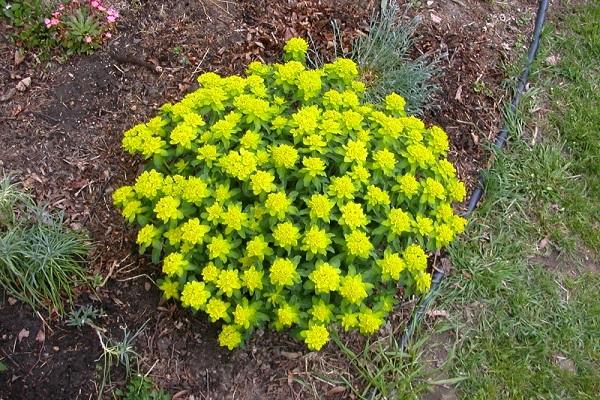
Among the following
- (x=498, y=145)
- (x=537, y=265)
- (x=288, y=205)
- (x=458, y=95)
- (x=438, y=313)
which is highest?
(x=288, y=205)

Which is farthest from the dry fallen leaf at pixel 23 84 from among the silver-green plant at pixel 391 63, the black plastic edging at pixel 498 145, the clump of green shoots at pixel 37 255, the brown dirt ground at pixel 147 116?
the black plastic edging at pixel 498 145

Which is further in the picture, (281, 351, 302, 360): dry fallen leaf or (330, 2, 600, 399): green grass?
(330, 2, 600, 399): green grass

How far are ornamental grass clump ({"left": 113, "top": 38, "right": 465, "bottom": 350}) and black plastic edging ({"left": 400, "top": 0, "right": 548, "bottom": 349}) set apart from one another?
0.42 meters

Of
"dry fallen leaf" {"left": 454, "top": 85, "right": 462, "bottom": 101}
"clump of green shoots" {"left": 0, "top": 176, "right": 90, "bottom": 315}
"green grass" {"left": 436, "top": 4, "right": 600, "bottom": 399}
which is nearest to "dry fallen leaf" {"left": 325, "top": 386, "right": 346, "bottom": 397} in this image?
"green grass" {"left": 436, "top": 4, "right": 600, "bottom": 399}

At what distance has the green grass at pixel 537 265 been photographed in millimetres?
3072

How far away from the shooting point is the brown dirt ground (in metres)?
2.73

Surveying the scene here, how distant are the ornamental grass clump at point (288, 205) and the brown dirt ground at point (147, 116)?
273mm

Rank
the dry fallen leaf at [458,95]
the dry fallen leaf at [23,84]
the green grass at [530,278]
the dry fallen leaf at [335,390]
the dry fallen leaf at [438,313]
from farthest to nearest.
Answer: the dry fallen leaf at [458,95], the dry fallen leaf at [23,84], the dry fallen leaf at [438,313], the green grass at [530,278], the dry fallen leaf at [335,390]

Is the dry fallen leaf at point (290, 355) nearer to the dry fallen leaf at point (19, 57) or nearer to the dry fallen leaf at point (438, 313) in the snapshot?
the dry fallen leaf at point (438, 313)

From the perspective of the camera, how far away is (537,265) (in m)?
3.40

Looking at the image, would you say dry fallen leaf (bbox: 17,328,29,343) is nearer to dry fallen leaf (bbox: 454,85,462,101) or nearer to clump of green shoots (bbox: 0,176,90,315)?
clump of green shoots (bbox: 0,176,90,315)

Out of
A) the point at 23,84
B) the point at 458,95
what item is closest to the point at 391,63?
the point at 458,95

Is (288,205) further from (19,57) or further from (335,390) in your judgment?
(19,57)

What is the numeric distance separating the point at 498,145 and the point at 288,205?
179 cm
